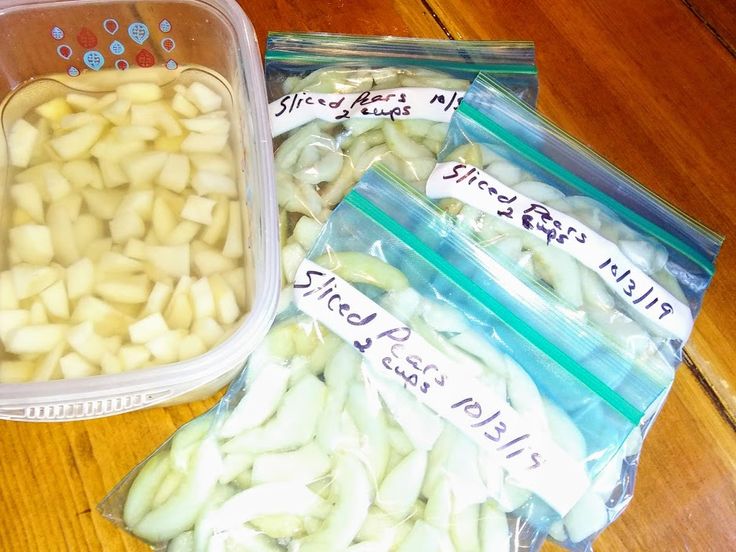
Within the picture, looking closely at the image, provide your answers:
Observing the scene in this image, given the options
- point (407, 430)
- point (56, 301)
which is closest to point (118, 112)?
point (56, 301)

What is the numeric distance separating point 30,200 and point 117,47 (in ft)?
0.68

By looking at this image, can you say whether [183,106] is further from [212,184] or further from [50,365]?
[50,365]

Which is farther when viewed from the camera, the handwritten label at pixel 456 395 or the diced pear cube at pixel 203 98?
the diced pear cube at pixel 203 98

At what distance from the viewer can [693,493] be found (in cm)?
68

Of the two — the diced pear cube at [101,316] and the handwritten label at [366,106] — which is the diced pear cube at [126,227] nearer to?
the diced pear cube at [101,316]

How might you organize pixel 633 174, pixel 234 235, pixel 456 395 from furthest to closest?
pixel 633 174, pixel 234 235, pixel 456 395

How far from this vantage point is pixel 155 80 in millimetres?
808

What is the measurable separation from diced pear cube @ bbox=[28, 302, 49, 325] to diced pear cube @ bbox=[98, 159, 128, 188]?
16 cm

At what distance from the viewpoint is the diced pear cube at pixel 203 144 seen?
765 mm

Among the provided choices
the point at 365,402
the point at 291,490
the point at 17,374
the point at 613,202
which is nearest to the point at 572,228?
the point at 613,202

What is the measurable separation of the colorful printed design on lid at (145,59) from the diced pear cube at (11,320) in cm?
33

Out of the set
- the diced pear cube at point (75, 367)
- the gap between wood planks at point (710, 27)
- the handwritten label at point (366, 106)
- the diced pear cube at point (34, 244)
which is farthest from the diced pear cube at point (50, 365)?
the gap between wood planks at point (710, 27)

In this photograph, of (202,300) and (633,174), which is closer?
(202,300)

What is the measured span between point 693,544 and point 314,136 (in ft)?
1.88
